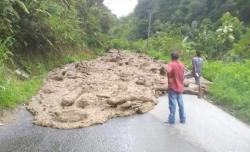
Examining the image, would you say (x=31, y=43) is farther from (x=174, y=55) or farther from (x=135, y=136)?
(x=135, y=136)

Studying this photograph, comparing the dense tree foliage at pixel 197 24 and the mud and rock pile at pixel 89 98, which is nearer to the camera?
the mud and rock pile at pixel 89 98

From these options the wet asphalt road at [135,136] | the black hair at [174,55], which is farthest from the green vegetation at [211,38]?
the black hair at [174,55]

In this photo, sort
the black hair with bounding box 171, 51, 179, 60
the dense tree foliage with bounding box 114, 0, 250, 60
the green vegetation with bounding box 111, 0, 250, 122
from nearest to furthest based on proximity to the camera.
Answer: the black hair with bounding box 171, 51, 179, 60 → the green vegetation with bounding box 111, 0, 250, 122 → the dense tree foliage with bounding box 114, 0, 250, 60

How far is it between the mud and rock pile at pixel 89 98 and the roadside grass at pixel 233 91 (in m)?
1.30

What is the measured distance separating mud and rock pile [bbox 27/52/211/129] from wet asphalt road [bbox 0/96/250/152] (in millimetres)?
391

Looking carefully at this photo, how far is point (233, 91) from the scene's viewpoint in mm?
16422

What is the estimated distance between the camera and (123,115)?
40.4ft

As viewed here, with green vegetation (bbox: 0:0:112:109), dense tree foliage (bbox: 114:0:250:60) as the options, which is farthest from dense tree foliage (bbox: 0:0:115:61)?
dense tree foliage (bbox: 114:0:250:60)

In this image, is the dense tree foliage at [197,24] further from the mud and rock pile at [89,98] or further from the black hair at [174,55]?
the black hair at [174,55]

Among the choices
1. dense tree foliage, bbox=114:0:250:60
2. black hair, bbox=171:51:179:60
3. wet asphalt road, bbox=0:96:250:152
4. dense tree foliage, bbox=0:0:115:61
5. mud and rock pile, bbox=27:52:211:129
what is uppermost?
dense tree foliage, bbox=114:0:250:60

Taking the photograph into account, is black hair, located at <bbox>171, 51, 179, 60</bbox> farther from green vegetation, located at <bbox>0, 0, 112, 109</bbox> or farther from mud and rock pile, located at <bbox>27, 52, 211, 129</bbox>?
green vegetation, located at <bbox>0, 0, 112, 109</bbox>

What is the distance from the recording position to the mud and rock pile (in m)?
11.5

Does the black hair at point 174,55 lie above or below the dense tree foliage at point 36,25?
below

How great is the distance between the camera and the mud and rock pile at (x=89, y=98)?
37.6 ft
